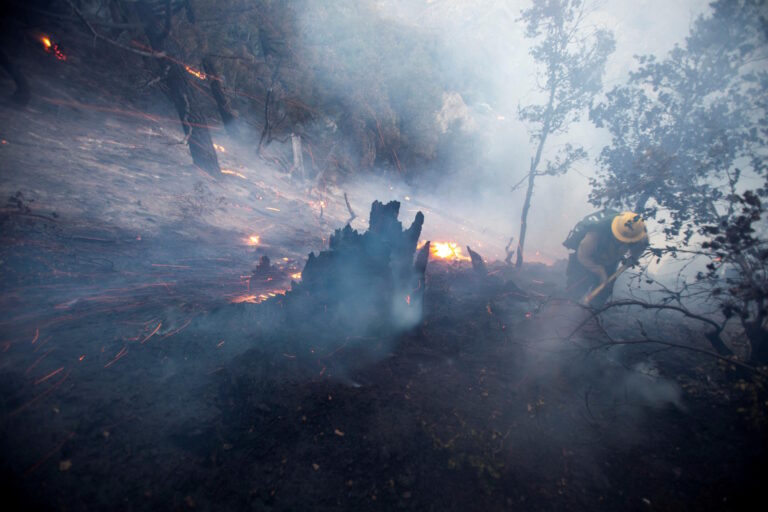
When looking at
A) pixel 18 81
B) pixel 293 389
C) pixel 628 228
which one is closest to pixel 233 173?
pixel 18 81

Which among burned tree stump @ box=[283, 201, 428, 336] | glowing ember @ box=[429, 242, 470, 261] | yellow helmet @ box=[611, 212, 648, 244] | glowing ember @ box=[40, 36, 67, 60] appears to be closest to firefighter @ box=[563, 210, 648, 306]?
yellow helmet @ box=[611, 212, 648, 244]

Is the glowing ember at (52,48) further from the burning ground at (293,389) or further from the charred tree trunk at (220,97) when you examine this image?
the burning ground at (293,389)

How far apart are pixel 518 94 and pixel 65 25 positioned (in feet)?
123

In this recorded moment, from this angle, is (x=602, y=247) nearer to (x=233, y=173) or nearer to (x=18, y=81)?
(x=233, y=173)

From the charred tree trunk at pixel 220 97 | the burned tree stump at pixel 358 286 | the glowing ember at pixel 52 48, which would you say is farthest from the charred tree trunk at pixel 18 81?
the burned tree stump at pixel 358 286

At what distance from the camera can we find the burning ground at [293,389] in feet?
11.3

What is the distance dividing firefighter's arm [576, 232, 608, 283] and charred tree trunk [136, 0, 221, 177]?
13.8 m

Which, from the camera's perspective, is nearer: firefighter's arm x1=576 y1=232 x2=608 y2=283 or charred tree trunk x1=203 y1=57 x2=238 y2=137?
firefighter's arm x1=576 y1=232 x2=608 y2=283

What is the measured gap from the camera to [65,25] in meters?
14.8

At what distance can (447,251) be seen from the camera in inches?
585

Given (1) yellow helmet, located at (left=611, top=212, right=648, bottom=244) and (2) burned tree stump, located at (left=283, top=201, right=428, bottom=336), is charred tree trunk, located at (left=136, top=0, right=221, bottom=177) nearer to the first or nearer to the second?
(2) burned tree stump, located at (left=283, top=201, right=428, bottom=336)

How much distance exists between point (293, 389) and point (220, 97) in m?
16.4

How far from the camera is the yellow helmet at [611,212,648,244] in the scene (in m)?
8.16

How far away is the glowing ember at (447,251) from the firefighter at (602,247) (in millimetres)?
4726
